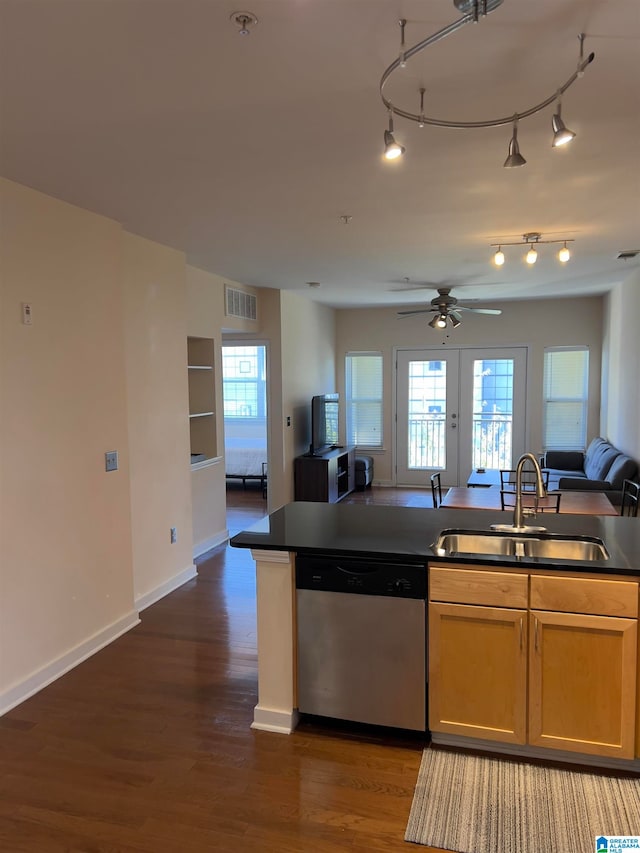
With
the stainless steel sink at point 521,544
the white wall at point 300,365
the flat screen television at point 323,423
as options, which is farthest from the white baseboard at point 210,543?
the stainless steel sink at point 521,544

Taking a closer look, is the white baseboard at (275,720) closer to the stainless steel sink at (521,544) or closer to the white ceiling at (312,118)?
the stainless steel sink at (521,544)

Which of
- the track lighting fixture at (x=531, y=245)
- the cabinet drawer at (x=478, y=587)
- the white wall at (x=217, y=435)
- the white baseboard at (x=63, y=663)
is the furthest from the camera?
the white wall at (x=217, y=435)

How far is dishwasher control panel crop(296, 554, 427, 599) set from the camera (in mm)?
2465

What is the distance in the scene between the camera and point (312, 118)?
7.58ft

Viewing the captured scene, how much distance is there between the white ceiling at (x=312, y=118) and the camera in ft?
5.60

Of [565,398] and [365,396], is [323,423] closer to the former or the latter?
[365,396]

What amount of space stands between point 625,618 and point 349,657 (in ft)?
3.67

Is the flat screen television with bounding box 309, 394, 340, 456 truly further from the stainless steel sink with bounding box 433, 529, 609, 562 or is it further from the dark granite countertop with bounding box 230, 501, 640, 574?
the stainless steel sink with bounding box 433, 529, 609, 562

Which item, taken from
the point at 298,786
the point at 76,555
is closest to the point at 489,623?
the point at 298,786

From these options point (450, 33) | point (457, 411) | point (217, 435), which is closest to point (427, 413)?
point (457, 411)

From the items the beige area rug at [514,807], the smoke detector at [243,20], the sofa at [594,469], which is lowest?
the beige area rug at [514,807]

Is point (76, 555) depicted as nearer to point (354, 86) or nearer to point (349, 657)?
point (349, 657)

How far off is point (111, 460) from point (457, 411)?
5.91 metres

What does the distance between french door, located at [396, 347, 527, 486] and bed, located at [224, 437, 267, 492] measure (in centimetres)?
207
